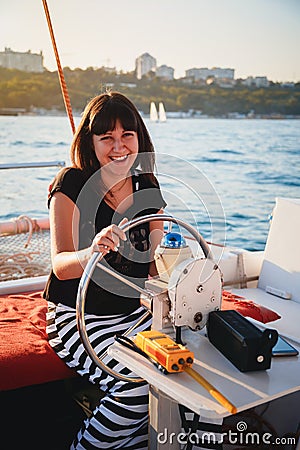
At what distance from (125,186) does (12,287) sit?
863 millimetres

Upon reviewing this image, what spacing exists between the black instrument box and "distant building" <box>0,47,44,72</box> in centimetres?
1694

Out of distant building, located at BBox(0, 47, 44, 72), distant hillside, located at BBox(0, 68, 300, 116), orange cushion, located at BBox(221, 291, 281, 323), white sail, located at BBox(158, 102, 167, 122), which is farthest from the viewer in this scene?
distant hillside, located at BBox(0, 68, 300, 116)

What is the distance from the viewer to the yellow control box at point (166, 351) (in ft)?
3.81

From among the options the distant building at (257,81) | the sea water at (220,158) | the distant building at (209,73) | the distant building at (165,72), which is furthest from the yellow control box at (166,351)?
the distant building at (209,73)

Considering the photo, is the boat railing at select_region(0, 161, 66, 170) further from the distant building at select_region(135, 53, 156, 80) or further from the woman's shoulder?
the distant building at select_region(135, 53, 156, 80)

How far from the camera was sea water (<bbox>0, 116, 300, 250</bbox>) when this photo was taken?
52.1ft

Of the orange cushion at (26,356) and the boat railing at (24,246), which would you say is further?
the boat railing at (24,246)

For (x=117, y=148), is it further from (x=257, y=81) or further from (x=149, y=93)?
(x=257, y=81)

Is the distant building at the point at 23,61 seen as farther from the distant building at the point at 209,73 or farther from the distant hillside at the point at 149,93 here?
the distant building at the point at 209,73

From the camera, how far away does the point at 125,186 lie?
1.86 m

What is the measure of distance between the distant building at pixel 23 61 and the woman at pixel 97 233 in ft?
53.4

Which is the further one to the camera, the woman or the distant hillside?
the distant hillside

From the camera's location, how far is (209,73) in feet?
69.5

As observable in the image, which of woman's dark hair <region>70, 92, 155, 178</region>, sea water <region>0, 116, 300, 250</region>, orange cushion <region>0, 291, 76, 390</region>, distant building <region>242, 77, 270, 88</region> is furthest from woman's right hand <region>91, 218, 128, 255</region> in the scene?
distant building <region>242, 77, 270, 88</region>
